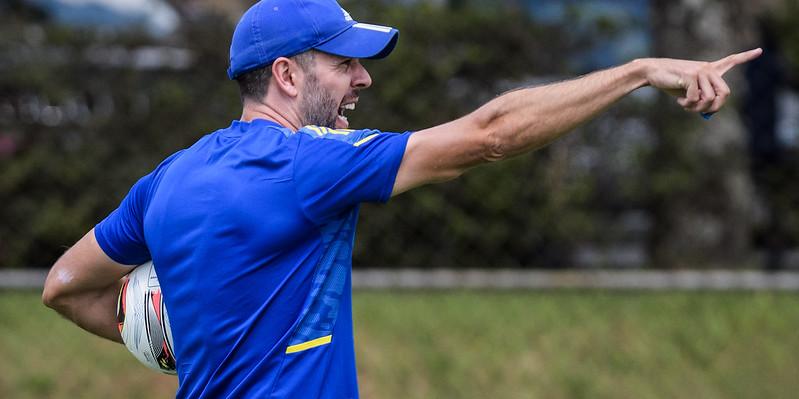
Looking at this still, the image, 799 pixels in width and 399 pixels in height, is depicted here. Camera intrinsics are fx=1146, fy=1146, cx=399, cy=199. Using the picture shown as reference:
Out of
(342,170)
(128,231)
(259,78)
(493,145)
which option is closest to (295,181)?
(342,170)

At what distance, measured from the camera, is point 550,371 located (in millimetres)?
7418

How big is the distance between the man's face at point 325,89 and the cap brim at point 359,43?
4 cm

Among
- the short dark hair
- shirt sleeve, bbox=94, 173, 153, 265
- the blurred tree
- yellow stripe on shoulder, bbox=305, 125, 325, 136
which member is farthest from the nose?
the blurred tree

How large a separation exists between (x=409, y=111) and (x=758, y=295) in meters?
3.33

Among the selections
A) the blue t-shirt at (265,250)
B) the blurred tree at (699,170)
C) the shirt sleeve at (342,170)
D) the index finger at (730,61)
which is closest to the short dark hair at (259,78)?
the blue t-shirt at (265,250)

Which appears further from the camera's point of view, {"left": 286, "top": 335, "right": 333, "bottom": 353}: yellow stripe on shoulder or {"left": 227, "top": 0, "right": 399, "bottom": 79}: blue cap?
{"left": 227, "top": 0, "right": 399, "bottom": 79}: blue cap

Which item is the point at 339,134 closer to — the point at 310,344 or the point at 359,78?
the point at 359,78

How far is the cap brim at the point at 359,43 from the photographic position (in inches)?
134

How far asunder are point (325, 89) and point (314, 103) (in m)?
0.05

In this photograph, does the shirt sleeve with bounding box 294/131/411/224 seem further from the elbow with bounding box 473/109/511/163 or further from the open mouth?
the open mouth

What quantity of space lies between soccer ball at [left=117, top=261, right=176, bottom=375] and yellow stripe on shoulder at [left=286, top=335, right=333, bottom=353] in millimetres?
454

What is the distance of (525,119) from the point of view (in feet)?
10.3

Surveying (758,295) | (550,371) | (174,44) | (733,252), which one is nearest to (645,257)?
(733,252)

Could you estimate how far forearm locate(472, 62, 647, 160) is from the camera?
10.1 feet
